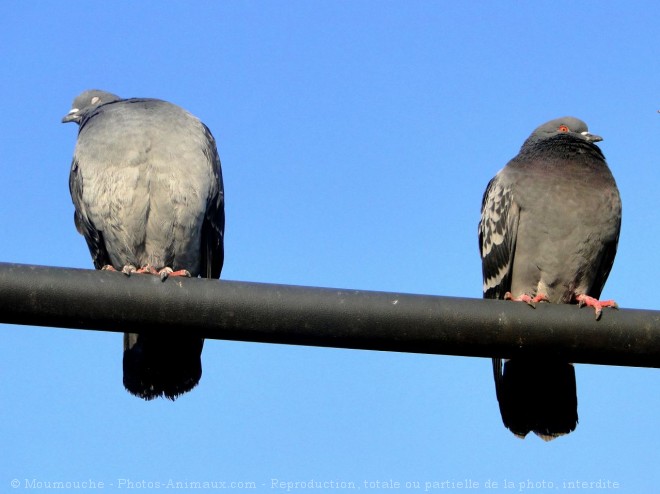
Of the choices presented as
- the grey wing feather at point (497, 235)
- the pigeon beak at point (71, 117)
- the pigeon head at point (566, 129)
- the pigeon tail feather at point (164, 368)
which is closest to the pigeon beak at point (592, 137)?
the pigeon head at point (566, 129)

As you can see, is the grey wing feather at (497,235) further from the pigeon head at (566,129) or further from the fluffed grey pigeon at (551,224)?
the pigeon head at (566,129)

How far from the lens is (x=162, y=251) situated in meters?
8.23

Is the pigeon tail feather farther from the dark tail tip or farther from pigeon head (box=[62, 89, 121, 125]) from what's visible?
pigeon head (box=[62, 89, 121, 125])

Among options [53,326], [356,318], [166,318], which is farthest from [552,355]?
[53,326]

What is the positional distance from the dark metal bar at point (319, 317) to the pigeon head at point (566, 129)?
499 cm

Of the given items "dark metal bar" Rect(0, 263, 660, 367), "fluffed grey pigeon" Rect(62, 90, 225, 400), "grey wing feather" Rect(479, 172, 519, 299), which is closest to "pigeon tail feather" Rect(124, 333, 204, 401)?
"fluffed grey pigeon" Rect(62, 90, 225, 400)

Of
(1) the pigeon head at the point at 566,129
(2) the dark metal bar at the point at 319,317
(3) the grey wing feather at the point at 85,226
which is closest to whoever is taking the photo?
(2) the dark metal bar at the point at 319,317

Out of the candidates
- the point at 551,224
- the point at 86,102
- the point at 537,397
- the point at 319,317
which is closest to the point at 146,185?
the point at 86,102

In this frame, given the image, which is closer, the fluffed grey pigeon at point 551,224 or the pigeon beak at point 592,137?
the fluffed grey pigeon at point 551,224

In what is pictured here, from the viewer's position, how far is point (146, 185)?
792cm

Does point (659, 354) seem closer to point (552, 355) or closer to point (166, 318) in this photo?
point (552, 355)

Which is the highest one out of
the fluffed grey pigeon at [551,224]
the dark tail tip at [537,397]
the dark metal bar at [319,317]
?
the fluffed grey pigeon at [551,224]

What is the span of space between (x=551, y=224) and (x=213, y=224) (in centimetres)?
281

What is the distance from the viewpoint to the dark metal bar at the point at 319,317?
389 cm
